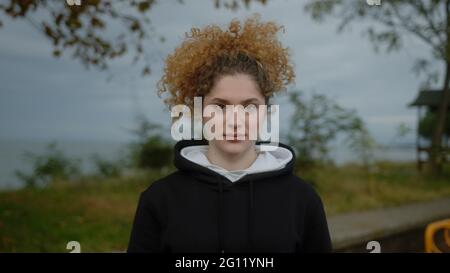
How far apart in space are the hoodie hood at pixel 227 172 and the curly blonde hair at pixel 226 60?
144 mm

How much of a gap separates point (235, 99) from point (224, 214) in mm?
268

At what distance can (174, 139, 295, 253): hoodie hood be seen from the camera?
1.16 metres

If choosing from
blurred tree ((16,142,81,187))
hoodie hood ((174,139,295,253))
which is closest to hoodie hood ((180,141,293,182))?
hoodie hood ((174,139,295,253))

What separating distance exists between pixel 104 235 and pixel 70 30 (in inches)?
38.4

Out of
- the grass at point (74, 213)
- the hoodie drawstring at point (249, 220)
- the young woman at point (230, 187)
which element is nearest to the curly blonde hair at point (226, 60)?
the young woman at point (230, 187)

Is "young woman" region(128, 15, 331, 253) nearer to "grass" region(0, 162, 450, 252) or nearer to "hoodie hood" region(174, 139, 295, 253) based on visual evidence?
"hoodie hood" region(174, 139, 295, 253)

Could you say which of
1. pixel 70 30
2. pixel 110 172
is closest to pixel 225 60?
pixel 70 30

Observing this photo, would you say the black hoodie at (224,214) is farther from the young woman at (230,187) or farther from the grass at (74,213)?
the grass at (74,213)

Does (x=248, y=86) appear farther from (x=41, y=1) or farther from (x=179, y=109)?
(x=41, y=1)

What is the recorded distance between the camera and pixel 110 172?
2377 millimetres

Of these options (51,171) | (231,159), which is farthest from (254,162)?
(51,171)

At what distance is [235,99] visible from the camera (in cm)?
115

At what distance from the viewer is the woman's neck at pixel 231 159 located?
1203 millimetres

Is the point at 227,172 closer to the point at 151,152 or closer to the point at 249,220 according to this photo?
the point at 249,220
